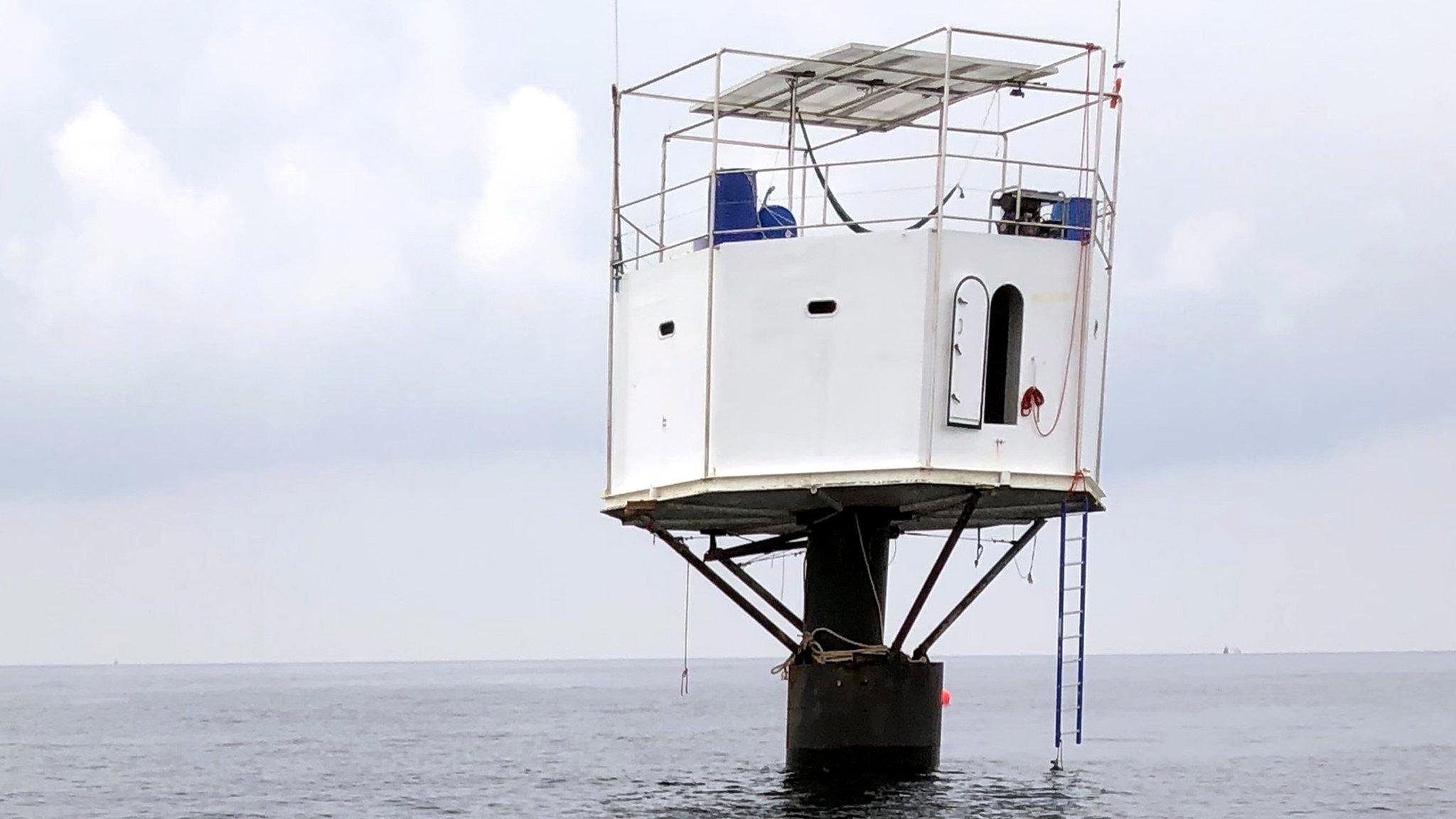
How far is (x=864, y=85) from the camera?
34.4m

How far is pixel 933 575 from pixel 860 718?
2.41m

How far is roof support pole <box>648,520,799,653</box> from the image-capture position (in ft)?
109

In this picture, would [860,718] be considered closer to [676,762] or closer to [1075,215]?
[1075,215]

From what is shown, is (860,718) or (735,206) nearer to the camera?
(735,206)

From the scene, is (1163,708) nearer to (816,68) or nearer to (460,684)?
(816,68)

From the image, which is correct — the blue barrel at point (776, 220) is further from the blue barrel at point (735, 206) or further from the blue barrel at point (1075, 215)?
the blue barrel at point (1075, 215)

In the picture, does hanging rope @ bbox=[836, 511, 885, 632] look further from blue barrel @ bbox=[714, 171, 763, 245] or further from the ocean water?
blue barrel @ bbox=[714, 171, 763, 245]

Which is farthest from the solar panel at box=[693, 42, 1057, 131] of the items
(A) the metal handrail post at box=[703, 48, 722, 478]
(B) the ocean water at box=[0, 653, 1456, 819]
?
(B) the ocean water at box=[0, 653, 1456, 819]

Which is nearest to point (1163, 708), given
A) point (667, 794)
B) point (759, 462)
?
point (667, 794)

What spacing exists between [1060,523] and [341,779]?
19.5m

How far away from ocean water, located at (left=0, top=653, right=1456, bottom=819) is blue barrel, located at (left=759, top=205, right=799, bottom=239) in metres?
8.19

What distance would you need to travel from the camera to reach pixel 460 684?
7264 inches

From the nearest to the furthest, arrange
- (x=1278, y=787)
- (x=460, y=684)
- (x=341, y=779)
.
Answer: (x=1278, y=787) → (x=341, y=779) → (x=460, y=684)

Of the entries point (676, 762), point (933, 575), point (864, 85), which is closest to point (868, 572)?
point (933, 575)
